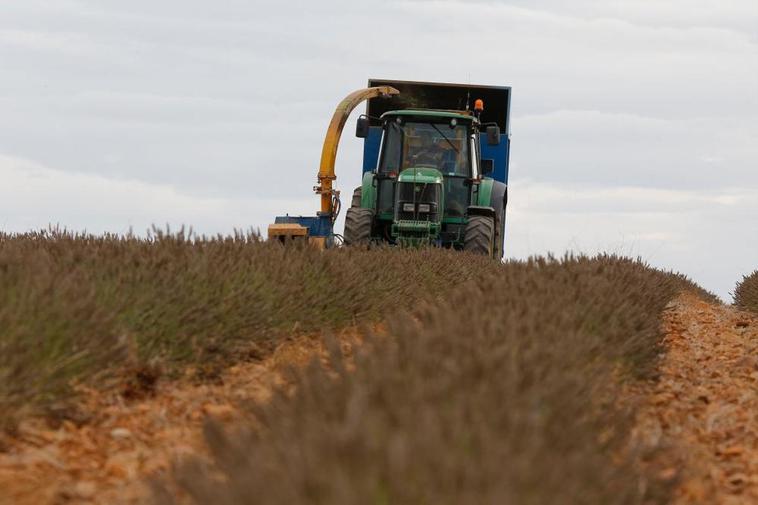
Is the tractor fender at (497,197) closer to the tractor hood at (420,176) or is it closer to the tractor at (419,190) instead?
the tractor at (419,190)

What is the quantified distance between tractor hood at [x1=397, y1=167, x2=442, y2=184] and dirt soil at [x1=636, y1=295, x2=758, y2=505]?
21.4ft

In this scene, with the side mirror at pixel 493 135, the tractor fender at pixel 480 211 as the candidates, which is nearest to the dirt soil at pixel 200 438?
the tractor fender at pixel 480 211

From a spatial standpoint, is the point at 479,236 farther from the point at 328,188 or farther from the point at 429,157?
the point at 328,188

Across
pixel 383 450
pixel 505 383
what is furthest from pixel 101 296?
pixel 383 450

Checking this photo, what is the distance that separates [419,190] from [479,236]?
1.16 metres

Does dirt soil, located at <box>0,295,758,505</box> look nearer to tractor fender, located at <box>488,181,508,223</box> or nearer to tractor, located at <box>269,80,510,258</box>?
tractor, located at <box>269,80,510,258</box>

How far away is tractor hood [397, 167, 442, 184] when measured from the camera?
16.1m

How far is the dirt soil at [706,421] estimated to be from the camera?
411cm

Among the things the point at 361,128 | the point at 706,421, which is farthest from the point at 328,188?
the point at 706,421

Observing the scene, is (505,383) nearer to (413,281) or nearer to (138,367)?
(138,367)

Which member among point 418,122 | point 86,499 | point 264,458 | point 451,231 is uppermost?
point 418,122

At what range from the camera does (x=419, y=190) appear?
16.2 meters

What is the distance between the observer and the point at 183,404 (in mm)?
5277

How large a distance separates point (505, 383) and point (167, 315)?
317 cm
